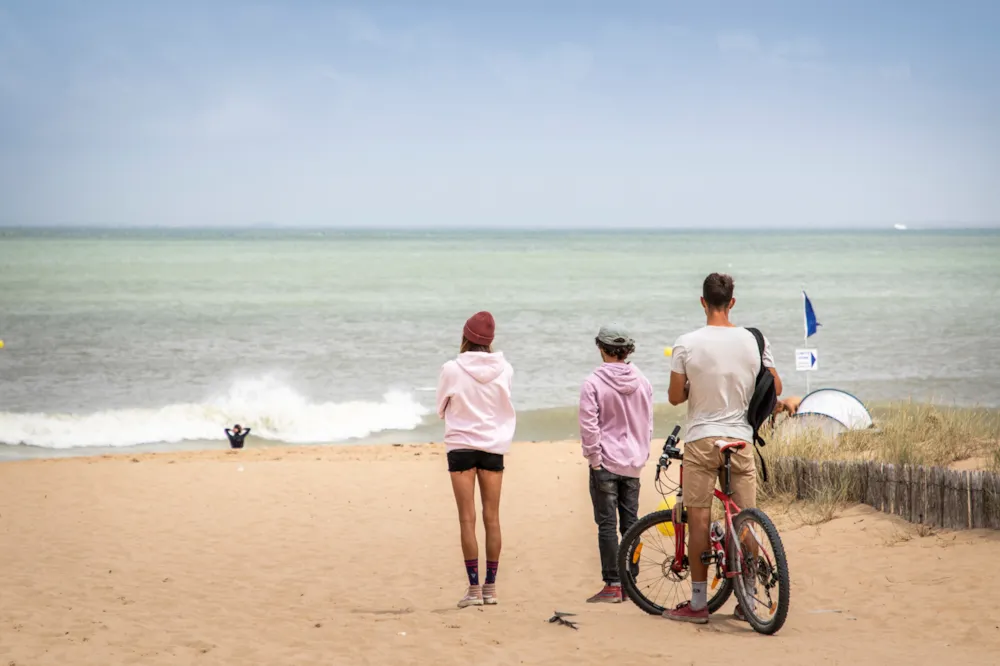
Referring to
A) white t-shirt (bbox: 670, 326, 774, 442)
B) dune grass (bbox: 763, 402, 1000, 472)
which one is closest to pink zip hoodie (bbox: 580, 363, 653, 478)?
white t-shirt (bbox: 670, 326, 774, 442)

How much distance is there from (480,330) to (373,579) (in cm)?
255

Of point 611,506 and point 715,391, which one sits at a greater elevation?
point 715,391

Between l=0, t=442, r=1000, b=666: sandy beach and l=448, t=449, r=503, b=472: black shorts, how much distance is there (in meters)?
0.84

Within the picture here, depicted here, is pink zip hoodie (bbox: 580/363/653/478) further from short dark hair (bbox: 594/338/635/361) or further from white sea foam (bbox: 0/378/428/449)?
white sea foam (bbox: 0/378/428/449)

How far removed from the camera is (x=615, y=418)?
6.41 m

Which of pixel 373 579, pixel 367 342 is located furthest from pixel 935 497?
pixel 367 342

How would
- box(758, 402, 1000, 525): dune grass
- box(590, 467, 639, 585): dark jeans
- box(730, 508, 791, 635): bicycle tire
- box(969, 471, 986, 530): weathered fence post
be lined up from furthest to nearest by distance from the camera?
box(758, 402, 1000, 525): dune grass < box(969, 471, 986, 530): weathered fence post < box(590, 467, 639, 585): dark jeans < box(730, 508, 791, 635): bicycle tire

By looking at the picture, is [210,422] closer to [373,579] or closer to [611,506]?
[373,579]

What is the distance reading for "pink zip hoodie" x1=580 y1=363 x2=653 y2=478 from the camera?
6.36 metres

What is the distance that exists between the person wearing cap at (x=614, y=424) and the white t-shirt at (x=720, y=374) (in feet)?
2.91

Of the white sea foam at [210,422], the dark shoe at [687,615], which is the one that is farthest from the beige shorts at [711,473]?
the white sea foam at [210,422]

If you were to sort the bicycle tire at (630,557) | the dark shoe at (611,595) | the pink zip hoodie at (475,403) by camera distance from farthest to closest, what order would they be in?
1. the dark shoe at (611,595)
2. the pink zip hoodie at (475,403)
3. the bicycle tire at (630,557)

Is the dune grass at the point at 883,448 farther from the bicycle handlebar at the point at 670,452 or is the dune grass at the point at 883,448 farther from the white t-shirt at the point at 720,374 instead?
the white t-shirt at the point at 720,374

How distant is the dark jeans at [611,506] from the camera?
643 centimetres
